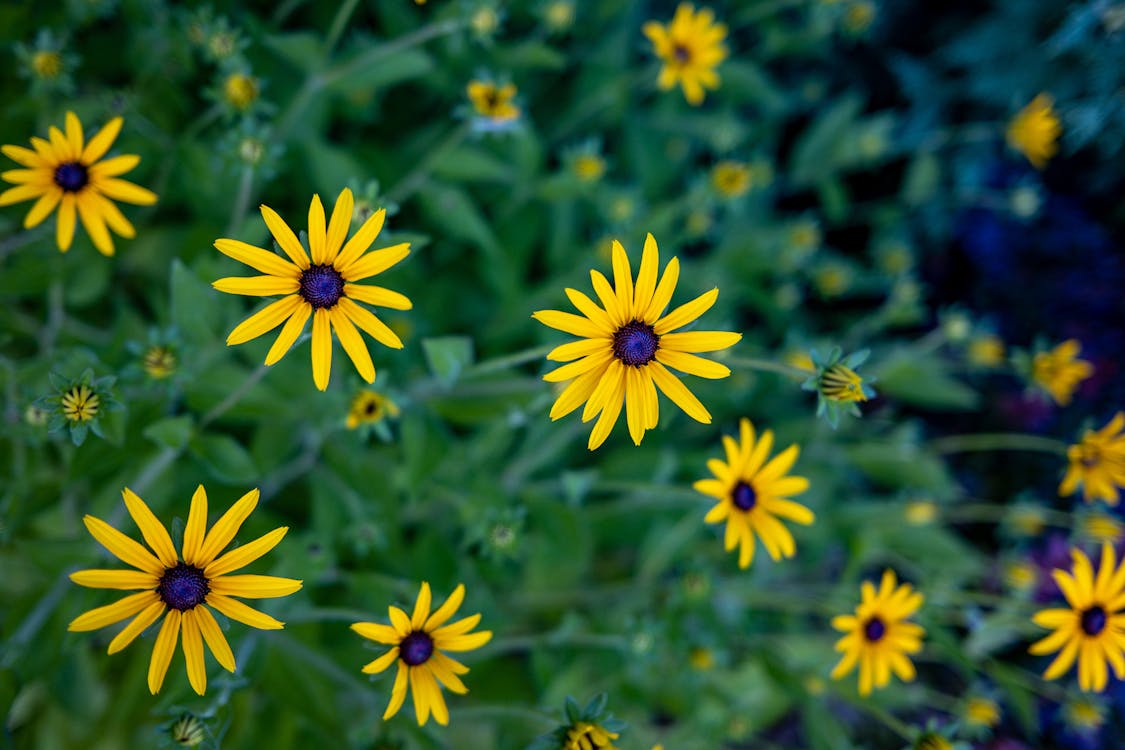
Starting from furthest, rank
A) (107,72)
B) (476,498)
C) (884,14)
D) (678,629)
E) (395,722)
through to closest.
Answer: (884,14), (107,72), (678,629), (476,498), (395,722)

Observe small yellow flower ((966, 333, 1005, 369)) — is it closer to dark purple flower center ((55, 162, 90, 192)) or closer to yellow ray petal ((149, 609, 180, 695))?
yellow ray petal ((149, 609, 180, 695))

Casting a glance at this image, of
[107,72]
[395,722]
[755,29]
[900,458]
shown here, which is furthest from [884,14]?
[395,722]

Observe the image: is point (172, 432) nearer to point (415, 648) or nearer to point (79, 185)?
point (79, 185)

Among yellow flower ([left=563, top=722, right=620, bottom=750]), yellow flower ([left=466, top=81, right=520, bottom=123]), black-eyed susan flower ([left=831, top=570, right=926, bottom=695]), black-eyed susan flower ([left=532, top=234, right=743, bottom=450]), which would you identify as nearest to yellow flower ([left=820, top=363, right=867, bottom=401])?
black-eyed susan flower ([left=532, top=234, right=743, bottom=450])

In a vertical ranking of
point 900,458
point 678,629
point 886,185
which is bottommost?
point 678,629

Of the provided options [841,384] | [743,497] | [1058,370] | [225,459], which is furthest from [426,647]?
[1058,370]

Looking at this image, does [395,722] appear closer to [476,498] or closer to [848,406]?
[476,498]
